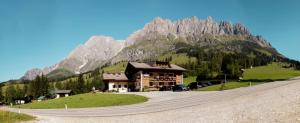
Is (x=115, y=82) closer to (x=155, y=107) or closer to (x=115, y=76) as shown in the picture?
(x=115, y=76)

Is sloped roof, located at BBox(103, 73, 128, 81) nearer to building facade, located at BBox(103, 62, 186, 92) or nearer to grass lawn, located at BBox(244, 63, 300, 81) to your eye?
building facade, located at BBox(103, 62, 186, 92)

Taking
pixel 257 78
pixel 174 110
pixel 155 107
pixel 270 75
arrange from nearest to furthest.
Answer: pixel 174 110 < pixel 155 107 < pixel 257 78 < pixel 270 75

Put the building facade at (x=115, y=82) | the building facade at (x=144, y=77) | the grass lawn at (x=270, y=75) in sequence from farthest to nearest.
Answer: the building facade at (x=144, y=77) < the building facade at (x=115, y=82) < the grass lawn at (x=270, y=75)

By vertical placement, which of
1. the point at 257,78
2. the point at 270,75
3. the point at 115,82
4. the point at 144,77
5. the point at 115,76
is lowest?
the point at 115,82

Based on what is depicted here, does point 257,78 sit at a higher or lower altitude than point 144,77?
lower

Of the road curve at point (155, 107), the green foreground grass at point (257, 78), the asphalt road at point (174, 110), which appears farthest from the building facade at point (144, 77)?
the asphalt road at point (174, 110)

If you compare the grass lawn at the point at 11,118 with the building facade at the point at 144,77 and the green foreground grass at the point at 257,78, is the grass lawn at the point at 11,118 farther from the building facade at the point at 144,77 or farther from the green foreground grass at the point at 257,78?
the building facade at the point at 144,77

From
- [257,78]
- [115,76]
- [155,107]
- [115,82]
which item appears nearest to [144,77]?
[115,82]

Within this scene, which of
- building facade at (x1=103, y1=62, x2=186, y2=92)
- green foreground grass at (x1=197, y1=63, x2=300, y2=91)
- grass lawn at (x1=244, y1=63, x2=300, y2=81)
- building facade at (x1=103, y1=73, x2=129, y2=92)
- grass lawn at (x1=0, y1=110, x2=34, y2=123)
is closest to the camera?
grass lawn at (x1=0, y1=110, x2=34, y2=123)

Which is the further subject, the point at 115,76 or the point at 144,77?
the point at 115,76

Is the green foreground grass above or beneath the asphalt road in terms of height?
above

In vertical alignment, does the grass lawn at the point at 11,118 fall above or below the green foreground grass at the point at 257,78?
below

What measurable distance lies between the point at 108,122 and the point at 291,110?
51.8ft

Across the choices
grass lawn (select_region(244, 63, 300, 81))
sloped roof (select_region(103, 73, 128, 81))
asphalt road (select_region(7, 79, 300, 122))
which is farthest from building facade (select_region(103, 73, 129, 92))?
asphalt road (select_region(7, 79, 300, 122))
